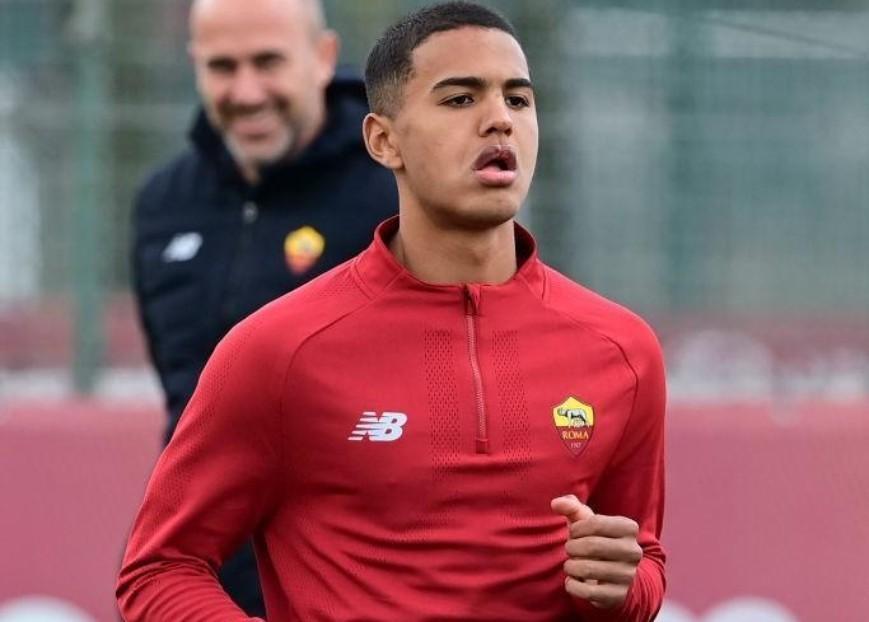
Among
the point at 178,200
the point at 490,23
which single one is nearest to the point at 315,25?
the point at 178,200

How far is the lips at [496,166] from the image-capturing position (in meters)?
3.31

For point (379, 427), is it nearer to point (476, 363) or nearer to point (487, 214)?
point (476, 363)

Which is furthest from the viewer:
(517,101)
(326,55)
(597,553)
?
(326,55)

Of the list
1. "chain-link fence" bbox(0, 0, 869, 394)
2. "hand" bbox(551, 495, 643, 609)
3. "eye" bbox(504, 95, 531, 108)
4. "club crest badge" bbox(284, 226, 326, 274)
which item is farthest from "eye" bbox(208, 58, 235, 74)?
"chain-link fence" bbox(0, 0, 869, 394)

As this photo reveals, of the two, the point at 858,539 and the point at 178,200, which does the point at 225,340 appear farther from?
the point at 858,539

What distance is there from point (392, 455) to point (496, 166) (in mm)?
494

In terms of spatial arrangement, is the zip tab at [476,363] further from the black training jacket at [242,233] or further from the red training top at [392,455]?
the black training jacket at [242,233]

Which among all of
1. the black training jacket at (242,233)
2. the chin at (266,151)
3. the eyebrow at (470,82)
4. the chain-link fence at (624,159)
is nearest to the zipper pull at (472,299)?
the eyebrow at (470,82)

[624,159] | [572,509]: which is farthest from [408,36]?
[624,159]

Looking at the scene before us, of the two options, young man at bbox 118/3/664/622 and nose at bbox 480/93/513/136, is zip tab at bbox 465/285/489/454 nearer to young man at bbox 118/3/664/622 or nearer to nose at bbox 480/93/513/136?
young man at bbox 118/3/664/622

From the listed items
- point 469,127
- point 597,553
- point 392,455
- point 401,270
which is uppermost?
point 469,127

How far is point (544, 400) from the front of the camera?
132 inches

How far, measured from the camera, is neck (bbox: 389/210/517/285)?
343 cm

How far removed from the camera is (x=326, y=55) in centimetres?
516
